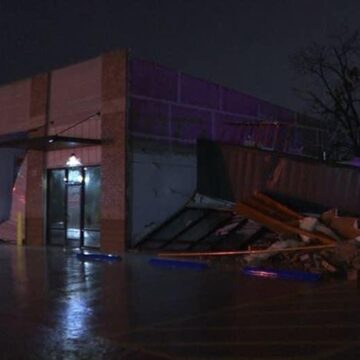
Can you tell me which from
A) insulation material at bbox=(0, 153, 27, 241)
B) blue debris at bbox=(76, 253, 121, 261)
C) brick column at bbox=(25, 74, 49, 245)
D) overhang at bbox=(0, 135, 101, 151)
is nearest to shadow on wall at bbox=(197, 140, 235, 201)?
blue debris at bbox=(76, 253, 121, 261)

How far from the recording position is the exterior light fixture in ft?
75.7

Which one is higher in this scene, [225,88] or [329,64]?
[329,64]

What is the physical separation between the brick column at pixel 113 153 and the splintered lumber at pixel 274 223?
4.73 m

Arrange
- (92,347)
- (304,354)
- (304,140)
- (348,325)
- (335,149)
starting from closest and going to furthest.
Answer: (304,354) → (92,347) → (348,325) → (304,140) → (335,149)

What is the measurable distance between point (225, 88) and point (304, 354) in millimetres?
18382

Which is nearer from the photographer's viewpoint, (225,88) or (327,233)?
(327,233)

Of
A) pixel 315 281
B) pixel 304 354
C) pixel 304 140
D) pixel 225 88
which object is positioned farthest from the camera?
pixel 304 140

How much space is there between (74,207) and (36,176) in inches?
102

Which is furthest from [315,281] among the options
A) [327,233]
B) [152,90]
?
[152,90]

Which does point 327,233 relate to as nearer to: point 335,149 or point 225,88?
point 225,88

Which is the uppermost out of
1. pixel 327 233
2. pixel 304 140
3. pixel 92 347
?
pixel 304 140

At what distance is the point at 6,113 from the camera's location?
26.5 metres

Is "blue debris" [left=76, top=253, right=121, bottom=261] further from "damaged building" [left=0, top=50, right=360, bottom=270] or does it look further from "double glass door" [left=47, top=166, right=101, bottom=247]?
"double glass door" [left=47, top=166, right=101, bottom=247]

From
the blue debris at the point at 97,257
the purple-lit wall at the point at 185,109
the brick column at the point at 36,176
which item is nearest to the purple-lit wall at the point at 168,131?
the purple-lit wall at the point at 185,109
